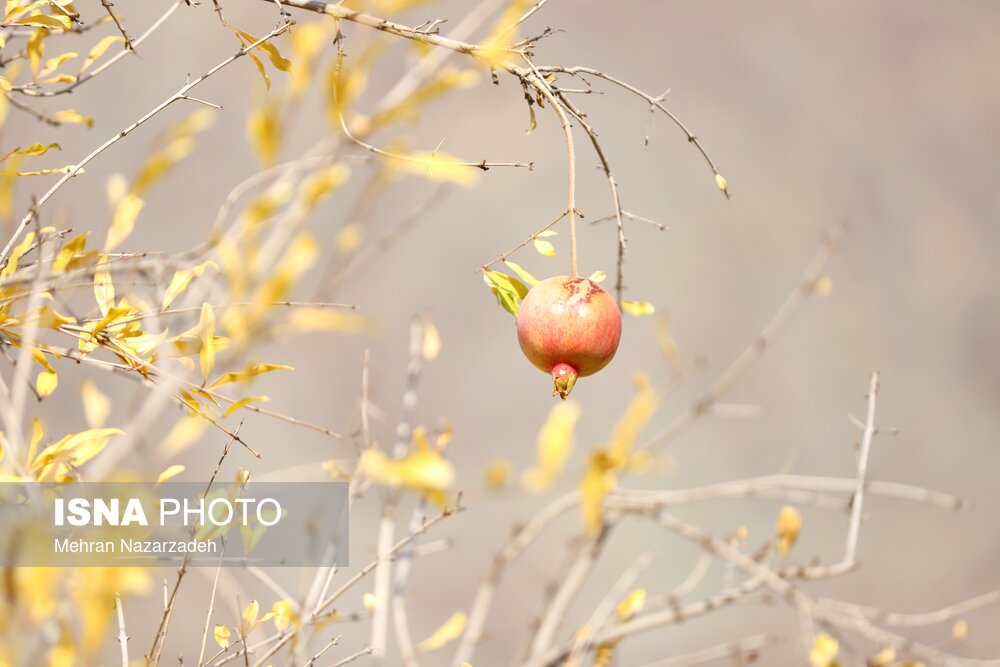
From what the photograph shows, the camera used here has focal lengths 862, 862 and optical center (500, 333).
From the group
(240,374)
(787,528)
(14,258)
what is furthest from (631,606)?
(14,258)

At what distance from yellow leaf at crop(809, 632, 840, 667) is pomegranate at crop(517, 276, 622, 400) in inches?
5.5

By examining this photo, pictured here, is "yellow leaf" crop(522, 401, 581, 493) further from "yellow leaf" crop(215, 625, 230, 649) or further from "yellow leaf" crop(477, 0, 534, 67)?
"yellow leaf" crop(215, 625, 230, 649)

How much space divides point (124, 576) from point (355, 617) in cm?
19

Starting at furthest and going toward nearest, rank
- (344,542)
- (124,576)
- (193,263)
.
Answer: (344,542)
(193,263)
(124,576)

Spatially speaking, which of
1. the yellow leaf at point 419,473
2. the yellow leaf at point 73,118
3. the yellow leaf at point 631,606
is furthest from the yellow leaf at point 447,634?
the yellow leaf at point 73,118

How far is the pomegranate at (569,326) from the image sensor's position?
14.2 inches

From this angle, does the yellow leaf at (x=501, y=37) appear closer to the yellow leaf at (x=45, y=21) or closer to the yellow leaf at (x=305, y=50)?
the yellow leaf at (x=305, y=50)

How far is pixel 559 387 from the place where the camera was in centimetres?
38

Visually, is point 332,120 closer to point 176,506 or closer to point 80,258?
point 80,258

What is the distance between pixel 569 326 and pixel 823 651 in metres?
0.15

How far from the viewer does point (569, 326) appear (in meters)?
0.36

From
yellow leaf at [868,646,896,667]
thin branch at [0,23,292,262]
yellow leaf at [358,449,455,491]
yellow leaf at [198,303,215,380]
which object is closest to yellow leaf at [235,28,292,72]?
thin branch at [0,23,292,262]

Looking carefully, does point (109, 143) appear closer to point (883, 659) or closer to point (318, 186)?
point (318, 186)

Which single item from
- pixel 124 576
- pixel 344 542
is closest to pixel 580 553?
pixel 124 576
